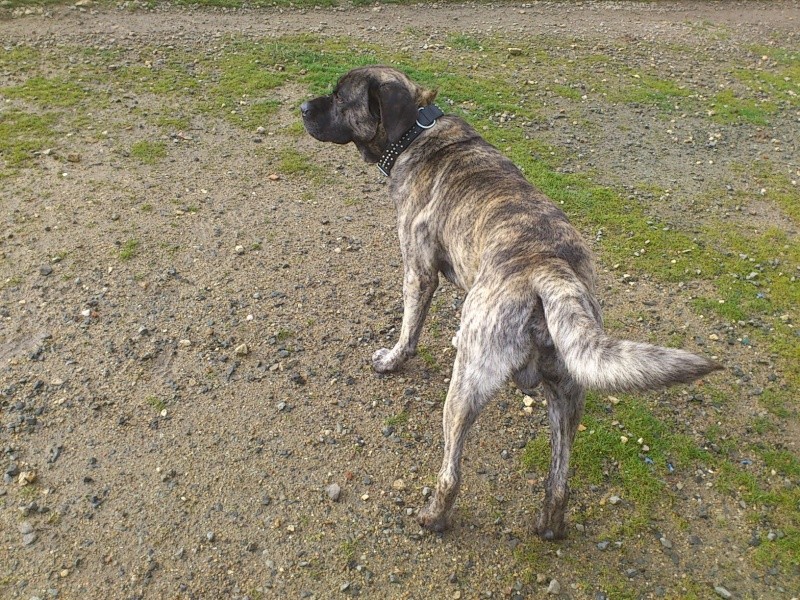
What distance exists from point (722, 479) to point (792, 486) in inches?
17.8

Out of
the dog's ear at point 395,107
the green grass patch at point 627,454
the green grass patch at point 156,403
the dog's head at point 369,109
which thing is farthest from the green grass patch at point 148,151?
the green grass patch at point 627,454

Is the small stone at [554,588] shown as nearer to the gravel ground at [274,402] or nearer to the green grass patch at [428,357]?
the gravel ground at [274,402]

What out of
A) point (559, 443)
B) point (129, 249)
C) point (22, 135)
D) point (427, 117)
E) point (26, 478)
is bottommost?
point (26, 478)

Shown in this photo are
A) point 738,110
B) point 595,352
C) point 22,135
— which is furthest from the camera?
point 738,110

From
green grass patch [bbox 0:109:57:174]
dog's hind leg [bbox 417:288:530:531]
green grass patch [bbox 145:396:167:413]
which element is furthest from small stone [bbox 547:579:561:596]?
green grass patch [bbox 0:109:57:174]

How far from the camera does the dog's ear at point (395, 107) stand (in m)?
4.43

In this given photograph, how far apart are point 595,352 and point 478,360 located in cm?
73

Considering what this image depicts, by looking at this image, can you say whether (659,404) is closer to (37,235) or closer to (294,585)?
(294,585)

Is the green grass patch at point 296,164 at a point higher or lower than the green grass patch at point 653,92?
lower

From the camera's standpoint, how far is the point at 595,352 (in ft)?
8.75

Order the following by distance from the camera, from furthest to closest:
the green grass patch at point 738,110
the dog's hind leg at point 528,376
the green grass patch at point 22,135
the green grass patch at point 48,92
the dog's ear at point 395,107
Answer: the green grass patch at point 738,110 → the green grass patch at point 48,92 → the green grass patch at point 22,135 → the dog's ear at point 395,107 → the dog's hind leg at point 528,376

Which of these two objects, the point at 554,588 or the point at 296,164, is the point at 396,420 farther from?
the point at 296,164

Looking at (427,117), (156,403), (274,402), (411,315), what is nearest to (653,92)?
(427,117)

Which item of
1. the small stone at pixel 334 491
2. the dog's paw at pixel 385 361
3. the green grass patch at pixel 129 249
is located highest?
the green grass patch at pixel 129 249
